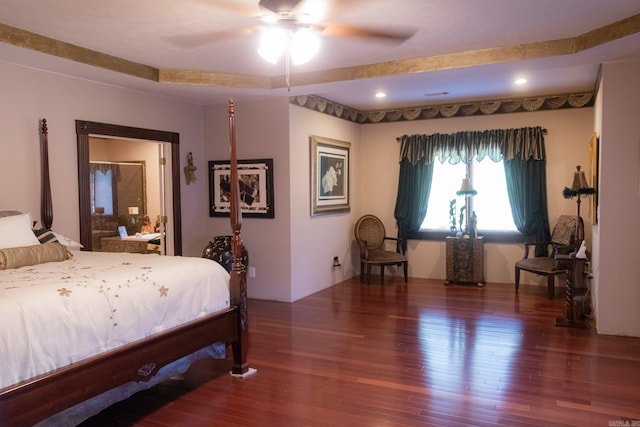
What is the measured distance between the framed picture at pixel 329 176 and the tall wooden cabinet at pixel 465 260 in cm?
160

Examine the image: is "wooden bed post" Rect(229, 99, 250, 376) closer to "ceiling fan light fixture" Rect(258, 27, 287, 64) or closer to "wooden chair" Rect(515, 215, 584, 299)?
"ceiling fan light fixture" Rect(258, 27, 287, 64)

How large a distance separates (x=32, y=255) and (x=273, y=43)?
2.13 meters

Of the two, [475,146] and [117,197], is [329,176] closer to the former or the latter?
[475,146]

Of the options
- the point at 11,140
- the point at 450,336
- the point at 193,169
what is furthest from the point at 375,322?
the point at 11,140

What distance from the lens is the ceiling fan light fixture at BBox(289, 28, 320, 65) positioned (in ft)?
10.3

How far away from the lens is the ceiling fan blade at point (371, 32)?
133 inches

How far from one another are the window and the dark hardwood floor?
177cm

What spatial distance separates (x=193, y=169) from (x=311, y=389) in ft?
11.5

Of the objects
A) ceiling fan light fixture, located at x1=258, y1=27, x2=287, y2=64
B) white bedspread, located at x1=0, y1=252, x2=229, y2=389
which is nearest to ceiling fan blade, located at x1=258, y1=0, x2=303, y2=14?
ceiling fan light fixture, located at x1=258, y1=27, x2=287, y2=64

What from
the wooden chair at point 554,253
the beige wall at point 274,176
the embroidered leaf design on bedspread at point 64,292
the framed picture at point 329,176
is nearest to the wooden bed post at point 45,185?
the embroidered leaf design on bedspread at point 64,292

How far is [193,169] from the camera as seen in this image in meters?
5.97

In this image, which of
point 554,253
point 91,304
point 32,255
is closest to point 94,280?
point 91,304

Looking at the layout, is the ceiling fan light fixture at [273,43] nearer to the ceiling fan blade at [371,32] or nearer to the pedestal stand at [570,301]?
the ceiling fan blade at [371,32]

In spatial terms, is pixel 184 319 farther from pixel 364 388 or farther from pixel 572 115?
pixel 572 115
